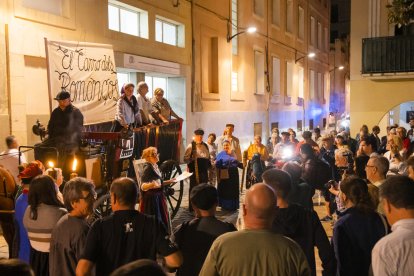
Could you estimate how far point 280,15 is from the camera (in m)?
25.6

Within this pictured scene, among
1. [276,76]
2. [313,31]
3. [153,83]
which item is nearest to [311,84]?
[313,31]

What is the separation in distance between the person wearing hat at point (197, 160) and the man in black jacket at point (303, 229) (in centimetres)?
590

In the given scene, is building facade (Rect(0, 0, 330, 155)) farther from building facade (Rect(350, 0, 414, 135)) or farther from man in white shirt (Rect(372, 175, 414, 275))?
man in white shirt (Rect(372, 175, 414, 275))

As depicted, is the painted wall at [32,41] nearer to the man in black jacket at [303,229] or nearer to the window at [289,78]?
the man in black jacket at [303,229]

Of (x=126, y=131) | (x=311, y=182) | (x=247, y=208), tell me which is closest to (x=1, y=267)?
(x=247, y=208)

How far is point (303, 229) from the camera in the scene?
412 cm

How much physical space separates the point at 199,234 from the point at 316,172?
223 inches

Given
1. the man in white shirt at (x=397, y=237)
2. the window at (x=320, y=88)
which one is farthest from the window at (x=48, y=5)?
the window at (x=320, y=88)

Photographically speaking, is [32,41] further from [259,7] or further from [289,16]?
[289,16]

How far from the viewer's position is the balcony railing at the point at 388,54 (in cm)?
1728

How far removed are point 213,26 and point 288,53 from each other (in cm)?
1012

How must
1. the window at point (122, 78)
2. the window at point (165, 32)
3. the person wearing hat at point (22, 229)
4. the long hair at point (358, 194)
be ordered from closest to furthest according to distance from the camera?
1. the long hair at point (358, 194)
2. the person wearing hat at point (22, 229)
3. the window at point (122, 78)
4. the window at point (165, 32)

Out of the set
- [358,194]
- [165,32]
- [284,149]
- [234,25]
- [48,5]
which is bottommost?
[284,149]

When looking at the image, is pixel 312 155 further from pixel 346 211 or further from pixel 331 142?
pixel 346 211
